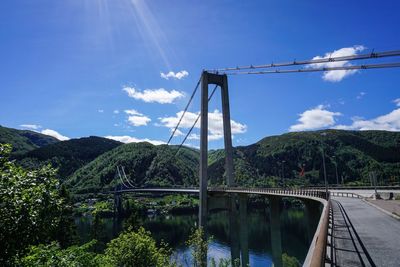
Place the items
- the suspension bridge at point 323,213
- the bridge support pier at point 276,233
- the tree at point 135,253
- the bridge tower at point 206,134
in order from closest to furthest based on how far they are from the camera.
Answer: the suspension bridge at point 323,213 < the tree at point 135,253 < the bridge support pier at point 276,233 < the bridge tower at point 206,134

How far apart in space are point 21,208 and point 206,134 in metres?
43.8

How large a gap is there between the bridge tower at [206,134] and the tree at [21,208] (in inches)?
1497

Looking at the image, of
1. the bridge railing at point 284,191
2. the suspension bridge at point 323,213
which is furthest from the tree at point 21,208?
Answer: the bridge railing at point 284,191

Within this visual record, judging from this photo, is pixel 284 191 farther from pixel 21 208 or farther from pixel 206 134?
pixel 21 208

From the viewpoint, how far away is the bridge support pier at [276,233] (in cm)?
4161

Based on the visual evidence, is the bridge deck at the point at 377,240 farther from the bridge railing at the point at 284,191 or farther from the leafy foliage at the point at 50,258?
the leafy foliage at the point at 50,258

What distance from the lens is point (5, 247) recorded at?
11688mm

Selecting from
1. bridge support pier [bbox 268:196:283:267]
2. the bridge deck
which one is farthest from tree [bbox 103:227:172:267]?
the bridge deck

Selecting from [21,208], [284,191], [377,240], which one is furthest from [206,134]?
[21,208]

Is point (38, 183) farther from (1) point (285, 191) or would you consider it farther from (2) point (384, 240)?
(1) point (285, 191)

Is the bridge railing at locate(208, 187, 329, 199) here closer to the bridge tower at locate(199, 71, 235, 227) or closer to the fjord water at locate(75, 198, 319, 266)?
the bridge tower at locate(199, 71, 235, 227)

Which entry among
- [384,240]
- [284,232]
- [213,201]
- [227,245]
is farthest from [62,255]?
[284,232]

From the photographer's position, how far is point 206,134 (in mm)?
55031

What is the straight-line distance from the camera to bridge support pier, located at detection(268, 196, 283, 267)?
41.6m
